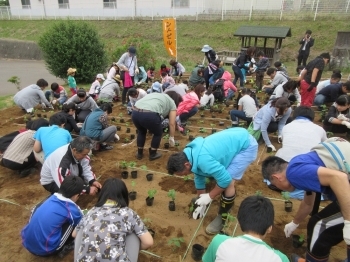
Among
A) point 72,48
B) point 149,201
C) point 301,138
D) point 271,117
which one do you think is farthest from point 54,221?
point 72,48

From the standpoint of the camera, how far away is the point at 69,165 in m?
3.22

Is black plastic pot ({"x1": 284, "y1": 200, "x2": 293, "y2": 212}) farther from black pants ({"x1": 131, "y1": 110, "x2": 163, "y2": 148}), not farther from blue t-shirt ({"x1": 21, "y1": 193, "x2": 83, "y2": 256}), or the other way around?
blue t-shirt ({"x1": 21, "y1": 193, "x2": 83, "y2": 256})

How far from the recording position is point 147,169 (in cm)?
449

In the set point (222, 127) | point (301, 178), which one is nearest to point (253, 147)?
point (301, 178)

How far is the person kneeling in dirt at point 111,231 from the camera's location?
6.61 ft

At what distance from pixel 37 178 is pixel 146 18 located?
23.3 m

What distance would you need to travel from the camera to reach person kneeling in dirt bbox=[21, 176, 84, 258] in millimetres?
2568

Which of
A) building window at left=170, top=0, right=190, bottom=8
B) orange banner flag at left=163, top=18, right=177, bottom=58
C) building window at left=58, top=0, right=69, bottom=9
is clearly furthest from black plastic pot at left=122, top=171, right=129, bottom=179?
building window at left=58, top=0, right=69, bottom=9

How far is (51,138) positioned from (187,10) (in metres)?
22.9

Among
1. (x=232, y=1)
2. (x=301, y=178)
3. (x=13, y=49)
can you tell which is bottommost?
(x=13, y=49)

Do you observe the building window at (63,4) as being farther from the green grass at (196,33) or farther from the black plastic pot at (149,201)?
the black plastic pot at (149,201)

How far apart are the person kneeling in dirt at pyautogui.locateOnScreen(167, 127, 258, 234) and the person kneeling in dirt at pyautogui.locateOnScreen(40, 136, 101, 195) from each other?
117cm

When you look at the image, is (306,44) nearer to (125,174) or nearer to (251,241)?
(125,174)

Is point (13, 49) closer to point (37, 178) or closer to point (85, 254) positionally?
point (37, 178)
